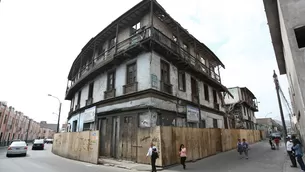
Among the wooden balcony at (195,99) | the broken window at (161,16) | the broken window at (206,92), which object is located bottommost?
the wooden balcony at (195,99)

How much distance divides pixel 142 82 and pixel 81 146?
724 centimetres

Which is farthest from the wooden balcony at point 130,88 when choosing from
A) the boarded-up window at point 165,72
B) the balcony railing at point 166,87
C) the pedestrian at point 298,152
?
the pedestrian at point 298,152

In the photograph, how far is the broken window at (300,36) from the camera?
7727mm

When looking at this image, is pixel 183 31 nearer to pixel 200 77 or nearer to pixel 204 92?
pixel 200 77

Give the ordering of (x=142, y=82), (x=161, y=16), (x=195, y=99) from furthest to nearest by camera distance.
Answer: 1. (x=195, y=99)
2. (x=161, y=16)
3. (x=142, y=82)

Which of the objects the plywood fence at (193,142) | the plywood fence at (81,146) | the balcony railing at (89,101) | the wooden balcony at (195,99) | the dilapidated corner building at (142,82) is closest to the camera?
the plywood fence at (193,142)

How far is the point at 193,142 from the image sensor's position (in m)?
12.4

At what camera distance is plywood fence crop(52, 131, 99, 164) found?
12.6 meters

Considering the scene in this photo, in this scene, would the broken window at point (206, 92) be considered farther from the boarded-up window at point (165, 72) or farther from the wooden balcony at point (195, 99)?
the boarded-up window at point (165, 72)

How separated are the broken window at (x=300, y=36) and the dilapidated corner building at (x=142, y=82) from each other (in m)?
7.81

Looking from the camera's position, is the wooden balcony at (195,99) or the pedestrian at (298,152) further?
the wooden balcony at (195,99)

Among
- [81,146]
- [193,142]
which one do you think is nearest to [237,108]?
[193,142]

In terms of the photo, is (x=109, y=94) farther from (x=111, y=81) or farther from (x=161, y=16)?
(x=161, y=16)

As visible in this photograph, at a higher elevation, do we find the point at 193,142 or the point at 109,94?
the point at 109,94
